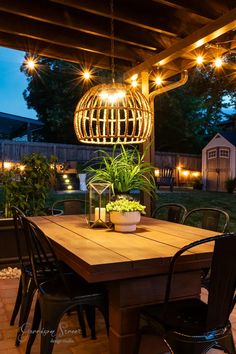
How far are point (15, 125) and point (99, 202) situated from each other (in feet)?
30.2

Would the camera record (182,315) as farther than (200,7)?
No

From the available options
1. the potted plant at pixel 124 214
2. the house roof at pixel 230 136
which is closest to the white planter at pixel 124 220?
the potted plant at pixel 124 214

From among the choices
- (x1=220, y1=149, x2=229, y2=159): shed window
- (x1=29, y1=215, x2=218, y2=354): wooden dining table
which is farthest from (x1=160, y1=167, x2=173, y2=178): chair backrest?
(x1=29, y1=215, x2=218, y2=354): wooden dining table

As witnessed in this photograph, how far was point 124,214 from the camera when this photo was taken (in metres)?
2.30

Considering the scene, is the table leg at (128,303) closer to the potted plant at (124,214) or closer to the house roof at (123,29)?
the potted plant at (124,214)

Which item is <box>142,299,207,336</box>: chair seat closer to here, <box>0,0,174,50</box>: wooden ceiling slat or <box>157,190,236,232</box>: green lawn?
<box>0,0,174,50</box>: wooden ceiling slat

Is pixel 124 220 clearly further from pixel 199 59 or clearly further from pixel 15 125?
pixel 15 125

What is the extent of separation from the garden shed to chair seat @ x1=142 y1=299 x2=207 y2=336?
24.8ft

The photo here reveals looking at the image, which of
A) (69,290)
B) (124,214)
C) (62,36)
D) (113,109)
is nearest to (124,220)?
(124,214)

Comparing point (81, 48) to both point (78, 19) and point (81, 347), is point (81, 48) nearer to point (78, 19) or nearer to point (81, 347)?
point (78, 19)

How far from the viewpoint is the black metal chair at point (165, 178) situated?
9.82 meters

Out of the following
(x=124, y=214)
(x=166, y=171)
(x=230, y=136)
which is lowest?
(x=124, y=214)

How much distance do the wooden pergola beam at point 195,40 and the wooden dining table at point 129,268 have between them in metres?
1.56

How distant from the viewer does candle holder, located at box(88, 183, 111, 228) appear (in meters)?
2.51
